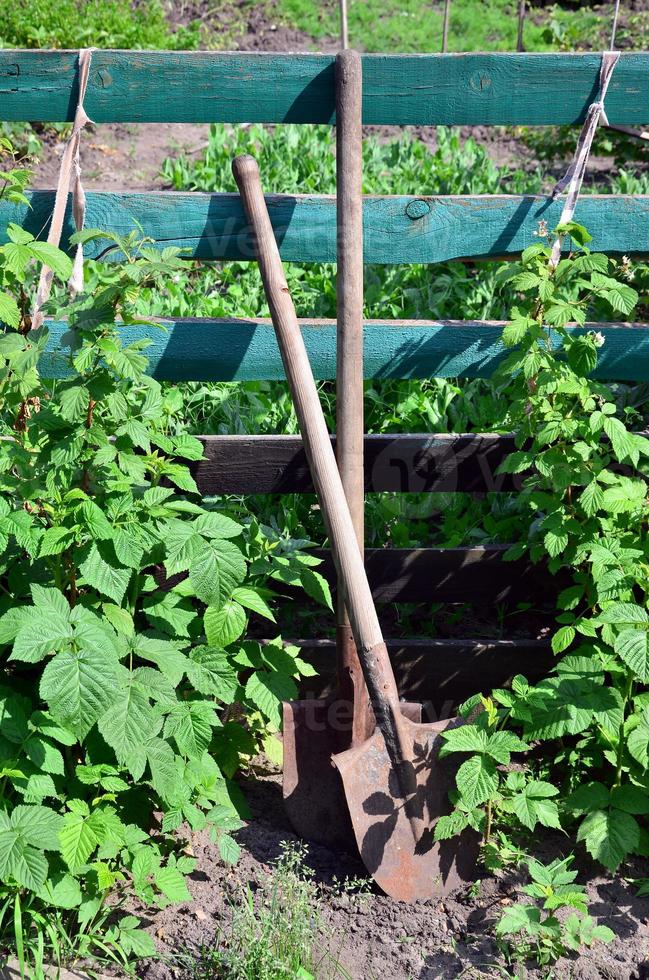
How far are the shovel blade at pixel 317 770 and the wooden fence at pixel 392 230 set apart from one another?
0.96ft

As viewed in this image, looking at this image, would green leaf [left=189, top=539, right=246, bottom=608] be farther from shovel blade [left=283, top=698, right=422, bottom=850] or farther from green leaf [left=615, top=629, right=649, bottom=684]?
green leaf [left=615, top=629, right=649, bottom=684]

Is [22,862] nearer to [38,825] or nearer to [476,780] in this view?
[38,825]

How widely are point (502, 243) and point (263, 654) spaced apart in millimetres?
1288

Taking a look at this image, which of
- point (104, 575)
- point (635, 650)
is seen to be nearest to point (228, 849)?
point (104, 575)

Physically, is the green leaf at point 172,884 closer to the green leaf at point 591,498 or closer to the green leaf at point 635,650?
the green leaf at point 635,650

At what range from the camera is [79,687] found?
1877mm

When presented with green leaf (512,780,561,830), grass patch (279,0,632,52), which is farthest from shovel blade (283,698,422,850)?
grass patch (279,0,632,52)

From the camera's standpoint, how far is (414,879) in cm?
238

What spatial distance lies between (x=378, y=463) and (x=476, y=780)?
97 cm

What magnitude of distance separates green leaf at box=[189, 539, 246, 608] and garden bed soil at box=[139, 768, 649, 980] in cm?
75

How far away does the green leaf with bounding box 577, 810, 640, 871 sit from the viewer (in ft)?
7.51

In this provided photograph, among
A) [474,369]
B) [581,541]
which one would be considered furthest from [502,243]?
[581,541]

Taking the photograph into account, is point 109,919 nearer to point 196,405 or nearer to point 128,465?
point 128,465

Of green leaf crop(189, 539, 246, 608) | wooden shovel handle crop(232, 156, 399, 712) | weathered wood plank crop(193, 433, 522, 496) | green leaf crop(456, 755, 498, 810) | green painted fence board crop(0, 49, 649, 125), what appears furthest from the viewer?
weathered wood plank crop(193, 433, 522, 496)
